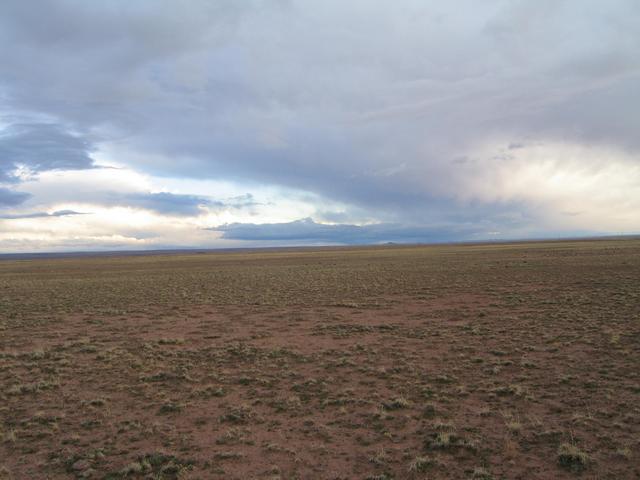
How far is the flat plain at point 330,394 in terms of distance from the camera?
7426 millimetres

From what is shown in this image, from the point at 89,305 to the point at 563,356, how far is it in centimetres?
2767

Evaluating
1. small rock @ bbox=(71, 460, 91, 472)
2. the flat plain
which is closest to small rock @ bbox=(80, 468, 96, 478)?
the flat plain

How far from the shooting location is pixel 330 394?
35.7 feet

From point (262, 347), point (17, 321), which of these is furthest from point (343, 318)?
point (17, 321)

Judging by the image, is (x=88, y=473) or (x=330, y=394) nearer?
(x=88, y=473)

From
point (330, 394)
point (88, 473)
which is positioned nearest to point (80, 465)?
point (88, 473)

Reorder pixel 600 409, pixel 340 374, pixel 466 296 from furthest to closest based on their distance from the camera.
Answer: pixel 466 296 → pixel 340 374 → pixel 600 409

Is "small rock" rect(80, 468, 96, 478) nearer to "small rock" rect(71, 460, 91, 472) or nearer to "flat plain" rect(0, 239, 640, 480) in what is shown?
"flat plain" rect(0, 239, 640, 480)

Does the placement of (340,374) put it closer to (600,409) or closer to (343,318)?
(600,409)

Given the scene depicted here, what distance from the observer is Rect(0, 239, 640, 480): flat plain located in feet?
24.4

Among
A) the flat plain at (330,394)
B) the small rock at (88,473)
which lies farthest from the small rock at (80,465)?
the small rock at (88,473)

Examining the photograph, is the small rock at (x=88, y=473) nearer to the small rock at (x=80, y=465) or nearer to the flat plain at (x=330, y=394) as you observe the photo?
the flat plain at (x=330, y=394)

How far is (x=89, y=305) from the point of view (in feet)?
92.2

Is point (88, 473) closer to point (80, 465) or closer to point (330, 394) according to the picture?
point (80, 465)
